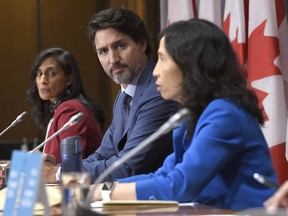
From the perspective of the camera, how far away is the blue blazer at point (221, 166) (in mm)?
2305

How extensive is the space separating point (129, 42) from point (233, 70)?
1.19 meters

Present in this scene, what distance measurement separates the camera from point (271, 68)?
3865mm

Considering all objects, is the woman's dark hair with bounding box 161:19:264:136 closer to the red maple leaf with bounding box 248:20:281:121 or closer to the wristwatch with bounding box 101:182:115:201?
the wristwatch with bounding box 101:182:115:201

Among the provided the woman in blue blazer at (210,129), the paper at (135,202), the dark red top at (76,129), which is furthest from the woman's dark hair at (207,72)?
the dark red top at (76,129)

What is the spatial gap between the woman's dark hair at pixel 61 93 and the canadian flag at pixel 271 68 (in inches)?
38.8

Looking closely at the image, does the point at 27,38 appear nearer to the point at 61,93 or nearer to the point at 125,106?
the point at 61,93

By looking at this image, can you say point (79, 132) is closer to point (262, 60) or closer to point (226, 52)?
point (262, 60)

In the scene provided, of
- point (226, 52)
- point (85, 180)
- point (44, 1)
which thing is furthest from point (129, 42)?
point (44, 1)

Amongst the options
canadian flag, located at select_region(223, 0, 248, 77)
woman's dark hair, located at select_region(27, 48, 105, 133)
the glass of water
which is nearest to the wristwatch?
the glass of water

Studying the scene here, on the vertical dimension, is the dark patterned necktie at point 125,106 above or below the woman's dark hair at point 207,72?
below

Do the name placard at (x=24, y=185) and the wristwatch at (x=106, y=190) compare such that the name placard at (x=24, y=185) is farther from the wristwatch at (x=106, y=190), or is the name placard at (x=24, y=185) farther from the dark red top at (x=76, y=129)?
the dark red top at (x=76, y=129)

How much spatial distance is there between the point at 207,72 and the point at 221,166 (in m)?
0.32

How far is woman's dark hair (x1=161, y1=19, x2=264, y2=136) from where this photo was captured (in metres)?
2.43

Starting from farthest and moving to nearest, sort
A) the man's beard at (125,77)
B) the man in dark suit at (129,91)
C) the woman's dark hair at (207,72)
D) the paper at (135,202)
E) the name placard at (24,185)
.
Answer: the man's beard at (125,77) → the man in dark suit at (129,91) → the woman's dark hair at (207,72) → the paper at (135,202) → the name placard at (24,185)
